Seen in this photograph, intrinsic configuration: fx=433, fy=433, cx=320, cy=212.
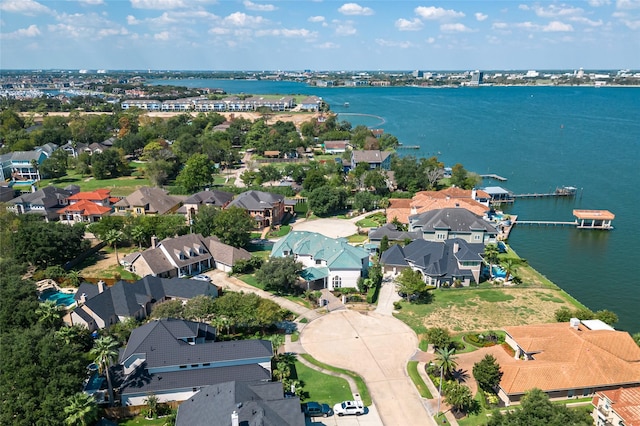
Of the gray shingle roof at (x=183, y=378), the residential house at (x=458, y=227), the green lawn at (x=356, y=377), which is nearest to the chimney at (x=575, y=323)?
the green lawn at (x=356, y=377)

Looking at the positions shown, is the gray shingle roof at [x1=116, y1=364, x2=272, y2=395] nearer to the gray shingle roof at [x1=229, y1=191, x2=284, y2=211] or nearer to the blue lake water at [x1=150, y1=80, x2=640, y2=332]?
the blue lake water at [x1=150, y1=80, x2=640, y2=332]

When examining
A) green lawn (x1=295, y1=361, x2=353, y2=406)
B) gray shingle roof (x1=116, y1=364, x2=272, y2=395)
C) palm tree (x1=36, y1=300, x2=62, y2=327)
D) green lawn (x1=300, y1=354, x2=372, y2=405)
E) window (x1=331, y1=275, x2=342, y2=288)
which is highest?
palm tree (x1=36, y1=300, x2=62, y2=327)

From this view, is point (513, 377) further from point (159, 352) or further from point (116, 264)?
point (116, 264)

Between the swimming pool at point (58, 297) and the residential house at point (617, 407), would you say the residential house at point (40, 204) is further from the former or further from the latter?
the residential house at point (617, 407)

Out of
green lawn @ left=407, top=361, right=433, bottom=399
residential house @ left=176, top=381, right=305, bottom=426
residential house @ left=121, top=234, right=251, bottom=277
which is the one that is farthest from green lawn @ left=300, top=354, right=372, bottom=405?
residential house @ left=121, top=234, right=251, bottom=277

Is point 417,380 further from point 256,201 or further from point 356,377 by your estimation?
point 256,201

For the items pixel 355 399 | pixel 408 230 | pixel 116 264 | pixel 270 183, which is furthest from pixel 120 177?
pixel 355 399
